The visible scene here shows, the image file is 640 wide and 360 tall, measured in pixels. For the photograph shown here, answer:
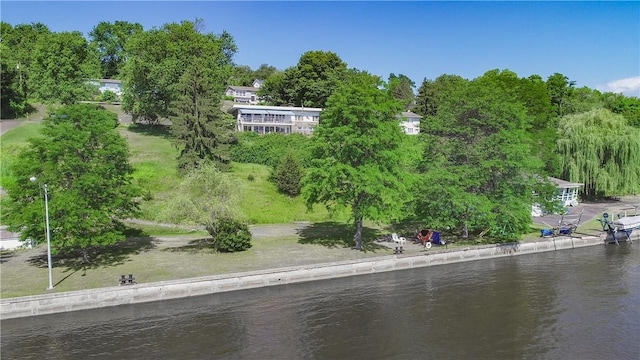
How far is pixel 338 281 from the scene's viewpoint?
105 ft

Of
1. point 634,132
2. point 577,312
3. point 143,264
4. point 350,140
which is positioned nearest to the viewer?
point 577,312

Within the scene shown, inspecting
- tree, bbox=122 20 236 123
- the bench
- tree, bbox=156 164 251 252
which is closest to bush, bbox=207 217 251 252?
tree, bbox=156 164 251 252

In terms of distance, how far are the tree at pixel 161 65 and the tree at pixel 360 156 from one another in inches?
1321

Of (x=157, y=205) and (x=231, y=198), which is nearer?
(x=231, y=198)

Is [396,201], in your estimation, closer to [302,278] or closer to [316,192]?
[316,192]

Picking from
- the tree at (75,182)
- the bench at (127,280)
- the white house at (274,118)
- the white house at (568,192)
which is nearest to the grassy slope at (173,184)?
the tree at (75,182)

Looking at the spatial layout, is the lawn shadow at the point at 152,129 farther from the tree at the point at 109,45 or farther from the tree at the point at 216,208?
the tree at the point at 109,45

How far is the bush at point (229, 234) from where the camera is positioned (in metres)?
36.3

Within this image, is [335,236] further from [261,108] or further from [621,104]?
[621,104]

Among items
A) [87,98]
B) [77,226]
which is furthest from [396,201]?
[87,98]

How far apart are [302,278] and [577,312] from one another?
17379mm

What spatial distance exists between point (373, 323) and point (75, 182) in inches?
890

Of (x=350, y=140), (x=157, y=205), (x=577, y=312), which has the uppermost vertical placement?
(x=350, y=140)

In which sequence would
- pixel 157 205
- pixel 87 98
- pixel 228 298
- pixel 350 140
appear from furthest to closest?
pixel 87 98, pixel 157 205, pixel 350 140, pixel 228 298
